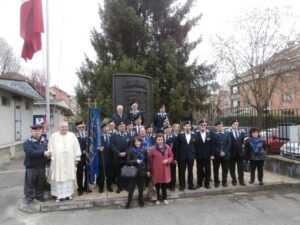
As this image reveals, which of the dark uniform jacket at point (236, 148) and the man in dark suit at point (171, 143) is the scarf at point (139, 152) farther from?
the dark uniform jacket at point (236, 148)

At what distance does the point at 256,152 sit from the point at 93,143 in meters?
4.16

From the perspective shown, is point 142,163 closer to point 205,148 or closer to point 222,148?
point 205,148

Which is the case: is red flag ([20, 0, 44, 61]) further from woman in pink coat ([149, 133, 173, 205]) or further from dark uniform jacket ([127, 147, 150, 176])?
woman in pink coat ([149, 133, 173, 205])

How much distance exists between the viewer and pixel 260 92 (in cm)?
2545

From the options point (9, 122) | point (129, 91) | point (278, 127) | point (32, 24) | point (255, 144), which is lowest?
point (255, 144)

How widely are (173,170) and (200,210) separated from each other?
1641mm

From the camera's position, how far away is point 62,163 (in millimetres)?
7523

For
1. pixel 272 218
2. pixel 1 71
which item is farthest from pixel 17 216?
pixel 1 71

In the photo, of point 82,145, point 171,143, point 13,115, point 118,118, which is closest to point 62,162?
point 82,145

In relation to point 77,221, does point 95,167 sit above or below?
above

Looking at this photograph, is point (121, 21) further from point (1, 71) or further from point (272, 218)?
point (1, 71)

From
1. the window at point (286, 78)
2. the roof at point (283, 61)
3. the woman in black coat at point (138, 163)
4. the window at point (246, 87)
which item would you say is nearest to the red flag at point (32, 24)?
the woman in black coat at point (138, 163)

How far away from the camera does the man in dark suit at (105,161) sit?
8.23m

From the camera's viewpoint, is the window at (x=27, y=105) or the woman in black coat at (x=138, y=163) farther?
the window at (x=27, y=105)
